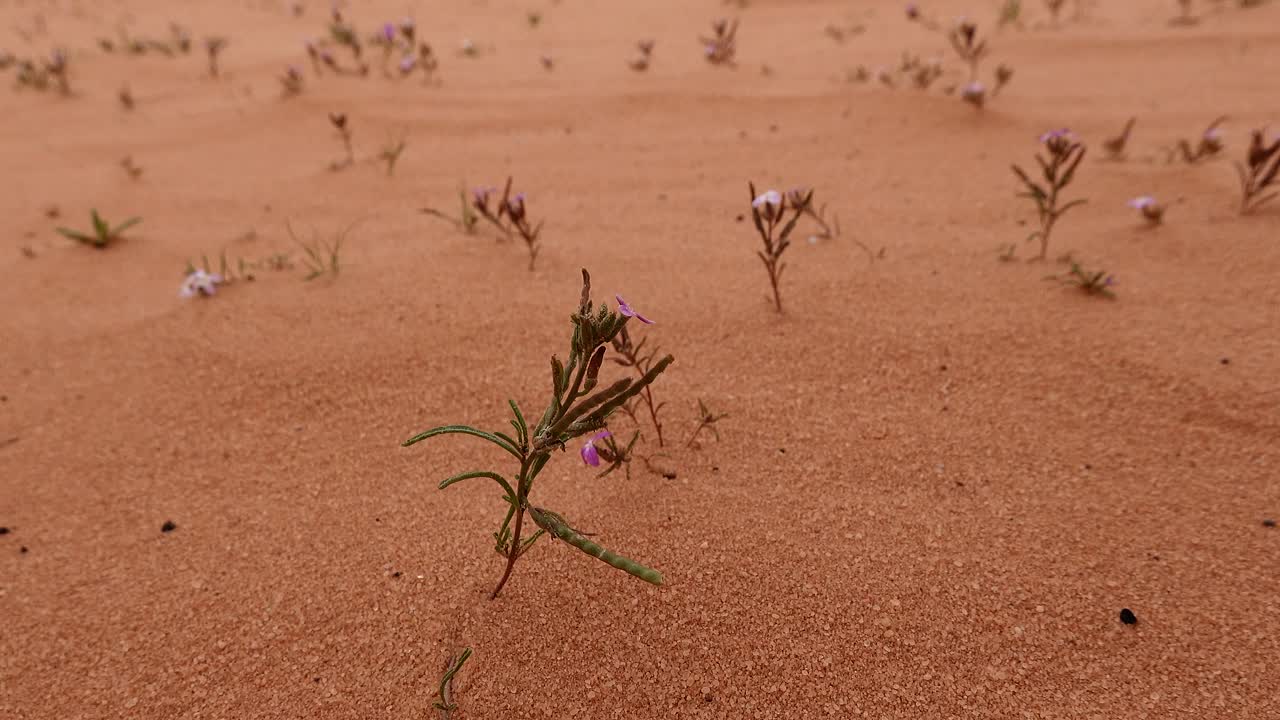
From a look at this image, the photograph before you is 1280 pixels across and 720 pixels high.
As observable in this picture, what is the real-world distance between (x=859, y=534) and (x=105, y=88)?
581 centimetres

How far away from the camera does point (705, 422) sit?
1632mm

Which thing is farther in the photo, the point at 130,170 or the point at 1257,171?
the point at 130,170

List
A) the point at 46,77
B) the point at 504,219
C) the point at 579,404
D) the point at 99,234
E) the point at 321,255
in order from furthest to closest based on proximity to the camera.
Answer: the point at 46,77, the point at 504,219, the point at 99,234, the point at 321,255, the point at 579,404

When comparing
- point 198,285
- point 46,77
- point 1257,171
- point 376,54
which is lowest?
point 198,285

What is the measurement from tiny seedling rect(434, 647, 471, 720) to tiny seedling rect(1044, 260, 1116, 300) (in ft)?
6.00

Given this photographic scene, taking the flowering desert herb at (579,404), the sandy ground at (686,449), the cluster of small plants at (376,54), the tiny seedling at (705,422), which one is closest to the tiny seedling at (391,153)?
the sandy ground at (686,449)

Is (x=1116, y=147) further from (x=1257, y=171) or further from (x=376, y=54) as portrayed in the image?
(x=376, y=54)

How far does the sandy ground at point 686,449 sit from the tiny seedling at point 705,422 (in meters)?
0.03

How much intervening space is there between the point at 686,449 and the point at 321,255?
1.59 meters

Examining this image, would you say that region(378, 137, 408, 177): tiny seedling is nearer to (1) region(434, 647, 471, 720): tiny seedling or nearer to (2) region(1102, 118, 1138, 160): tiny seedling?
(1) region(434, 647, 471, 720): tiny seedling

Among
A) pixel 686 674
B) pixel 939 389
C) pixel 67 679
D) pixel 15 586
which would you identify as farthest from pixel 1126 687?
pixel 15 586

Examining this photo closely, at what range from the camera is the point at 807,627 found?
1235 mm

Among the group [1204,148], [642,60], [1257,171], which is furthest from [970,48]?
[1257,171]

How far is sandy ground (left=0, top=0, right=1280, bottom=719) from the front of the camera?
1.19 metres
